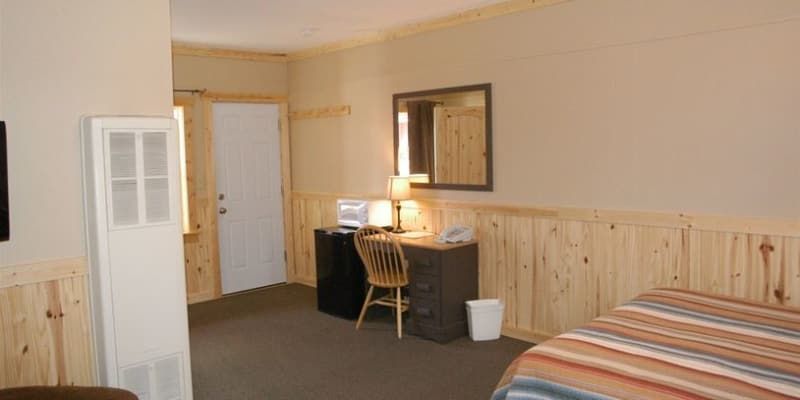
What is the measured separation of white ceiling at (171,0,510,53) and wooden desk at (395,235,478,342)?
5.91 feet

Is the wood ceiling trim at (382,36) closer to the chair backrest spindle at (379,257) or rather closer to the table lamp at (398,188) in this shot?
the table lamp at (398,188)

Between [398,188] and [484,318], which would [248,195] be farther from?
[484,318]

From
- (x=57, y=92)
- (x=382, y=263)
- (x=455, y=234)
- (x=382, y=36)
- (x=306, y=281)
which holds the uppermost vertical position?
(x=382, y=36)

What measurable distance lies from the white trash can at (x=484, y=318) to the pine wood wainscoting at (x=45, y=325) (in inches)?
101

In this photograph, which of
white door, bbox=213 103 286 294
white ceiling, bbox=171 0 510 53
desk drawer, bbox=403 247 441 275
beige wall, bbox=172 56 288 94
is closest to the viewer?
white ceiling, bbox=171 0 510 53

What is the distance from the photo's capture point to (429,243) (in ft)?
15.1

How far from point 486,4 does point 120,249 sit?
306 centimetres

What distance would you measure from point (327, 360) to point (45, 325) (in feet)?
6.19

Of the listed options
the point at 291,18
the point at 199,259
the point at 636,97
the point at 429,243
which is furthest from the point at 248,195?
the point at 636,97

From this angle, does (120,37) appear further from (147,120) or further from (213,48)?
(213,48)

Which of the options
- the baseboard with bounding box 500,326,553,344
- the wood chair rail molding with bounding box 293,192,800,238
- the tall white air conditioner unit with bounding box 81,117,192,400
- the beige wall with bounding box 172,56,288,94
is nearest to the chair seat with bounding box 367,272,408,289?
the wood chair rail molding with bounding box 293,192,800,238

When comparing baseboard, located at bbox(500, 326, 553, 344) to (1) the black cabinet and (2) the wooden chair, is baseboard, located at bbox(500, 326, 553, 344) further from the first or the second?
(1) the black cabinet

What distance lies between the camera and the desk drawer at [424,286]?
4.43m

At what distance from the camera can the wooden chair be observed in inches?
181
